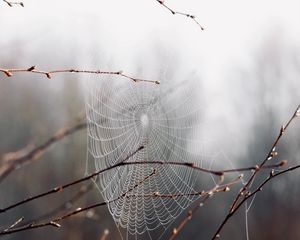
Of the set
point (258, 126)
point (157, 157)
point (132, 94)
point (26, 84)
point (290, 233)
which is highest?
point (26, 84)

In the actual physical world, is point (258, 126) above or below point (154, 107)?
above

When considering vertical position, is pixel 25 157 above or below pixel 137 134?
below

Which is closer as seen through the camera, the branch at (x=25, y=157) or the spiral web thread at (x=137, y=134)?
the branch at (x=25, y=157)

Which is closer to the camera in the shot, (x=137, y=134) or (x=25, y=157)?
(x=25, y=157)

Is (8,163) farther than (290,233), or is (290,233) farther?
(290,233)

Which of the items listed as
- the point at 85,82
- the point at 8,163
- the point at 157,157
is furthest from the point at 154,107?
the point at 8,163

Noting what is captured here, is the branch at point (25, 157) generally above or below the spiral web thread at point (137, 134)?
below

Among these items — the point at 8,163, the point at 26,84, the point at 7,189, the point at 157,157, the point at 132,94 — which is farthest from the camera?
the point at 26,84

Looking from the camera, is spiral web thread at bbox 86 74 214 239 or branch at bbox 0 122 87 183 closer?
branch at bbox 0 122 87 183

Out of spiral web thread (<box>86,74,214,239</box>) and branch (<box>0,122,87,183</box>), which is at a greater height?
spiral web thread (<box>86,74,214,239</box>)

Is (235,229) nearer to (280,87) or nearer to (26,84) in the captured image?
(280,87)

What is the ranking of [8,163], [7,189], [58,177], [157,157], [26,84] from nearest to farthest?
1. [8,163]
2. [157,157]
3. [7,189]
4. [58,177]
5. [26,84]
